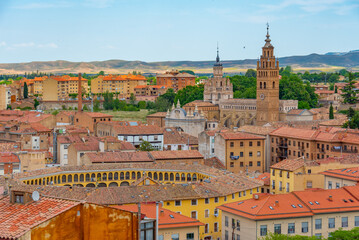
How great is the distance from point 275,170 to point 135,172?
12.0 meters

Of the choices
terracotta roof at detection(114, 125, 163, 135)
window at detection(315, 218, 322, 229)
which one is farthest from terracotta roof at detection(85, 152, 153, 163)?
window at detection(315, 218, 322, 229)

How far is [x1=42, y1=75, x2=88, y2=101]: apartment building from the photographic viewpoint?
16338 cm

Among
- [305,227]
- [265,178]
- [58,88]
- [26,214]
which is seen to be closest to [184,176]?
[265,178]

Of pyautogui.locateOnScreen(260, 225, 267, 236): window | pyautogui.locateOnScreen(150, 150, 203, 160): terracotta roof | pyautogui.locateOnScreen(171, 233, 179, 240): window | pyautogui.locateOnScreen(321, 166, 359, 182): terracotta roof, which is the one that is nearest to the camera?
pyautogui.locateOnScreen(171, 233, 179, 240): window

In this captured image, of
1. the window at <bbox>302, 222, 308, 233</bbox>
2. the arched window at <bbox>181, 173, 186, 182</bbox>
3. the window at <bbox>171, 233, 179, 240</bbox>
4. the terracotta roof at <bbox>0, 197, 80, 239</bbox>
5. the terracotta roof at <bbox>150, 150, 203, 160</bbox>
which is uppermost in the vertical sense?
the terracotta roof at <bbox>0, 197, 80, 239</bbox>

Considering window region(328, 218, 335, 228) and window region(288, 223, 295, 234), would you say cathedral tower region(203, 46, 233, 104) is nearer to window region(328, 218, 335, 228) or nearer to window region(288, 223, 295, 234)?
window region(328, 218, 335, 228)

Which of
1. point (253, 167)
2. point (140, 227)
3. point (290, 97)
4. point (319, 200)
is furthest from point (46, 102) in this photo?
point (140, 227)

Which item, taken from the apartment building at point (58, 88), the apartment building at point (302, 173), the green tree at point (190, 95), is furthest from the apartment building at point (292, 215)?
the apartment building at point (58, 88)

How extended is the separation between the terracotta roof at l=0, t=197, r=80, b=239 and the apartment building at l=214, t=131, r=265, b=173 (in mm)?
46255

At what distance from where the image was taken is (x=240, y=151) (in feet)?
210

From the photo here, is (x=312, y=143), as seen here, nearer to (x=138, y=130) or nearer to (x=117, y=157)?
(x=117, y=157)

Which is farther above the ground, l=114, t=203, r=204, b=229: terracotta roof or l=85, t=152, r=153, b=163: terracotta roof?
l=114, t=203, r=204, b=229: terracotta roof

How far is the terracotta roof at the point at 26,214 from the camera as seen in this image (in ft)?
53.3

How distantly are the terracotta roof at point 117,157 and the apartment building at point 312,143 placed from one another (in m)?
14.1
